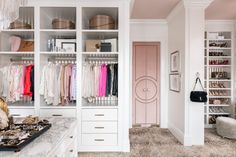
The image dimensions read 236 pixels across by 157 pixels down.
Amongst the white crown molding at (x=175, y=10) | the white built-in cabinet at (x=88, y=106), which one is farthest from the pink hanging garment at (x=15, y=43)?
the white crown molding at (x=175, y=10)

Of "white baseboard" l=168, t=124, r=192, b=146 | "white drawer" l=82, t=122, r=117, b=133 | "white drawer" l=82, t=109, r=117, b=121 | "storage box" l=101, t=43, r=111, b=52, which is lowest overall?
"white baseboard" l=168, t=124, r=192, b=146

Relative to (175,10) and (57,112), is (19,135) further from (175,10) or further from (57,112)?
(175,10)

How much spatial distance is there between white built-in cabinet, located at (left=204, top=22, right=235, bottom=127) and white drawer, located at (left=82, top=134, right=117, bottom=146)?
283 cm

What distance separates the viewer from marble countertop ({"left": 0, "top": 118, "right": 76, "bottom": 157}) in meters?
1.27

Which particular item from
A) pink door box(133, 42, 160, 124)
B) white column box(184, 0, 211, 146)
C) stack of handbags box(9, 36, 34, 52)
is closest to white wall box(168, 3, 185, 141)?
white column box(184, 0, 211, 146)

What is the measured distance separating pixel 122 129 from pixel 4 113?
2148 millimetres

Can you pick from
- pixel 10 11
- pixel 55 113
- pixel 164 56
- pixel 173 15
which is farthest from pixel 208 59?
pixel 10 11

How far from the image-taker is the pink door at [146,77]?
535 cm

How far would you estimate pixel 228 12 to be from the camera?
15.2 ft

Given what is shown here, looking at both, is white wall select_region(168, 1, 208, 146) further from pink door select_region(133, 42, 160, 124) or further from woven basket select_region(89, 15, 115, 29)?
woven basket select_region(89, 15, 115, 29)

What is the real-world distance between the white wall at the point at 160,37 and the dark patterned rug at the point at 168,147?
76 centimetres

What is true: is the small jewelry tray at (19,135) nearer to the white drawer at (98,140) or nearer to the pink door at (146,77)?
the white drawer at (98,140)

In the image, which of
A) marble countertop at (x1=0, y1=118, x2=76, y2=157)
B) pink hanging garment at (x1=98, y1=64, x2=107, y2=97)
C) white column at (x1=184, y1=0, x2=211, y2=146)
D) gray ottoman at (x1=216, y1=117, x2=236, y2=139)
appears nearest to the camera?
marble countertop at (x1=0, y1=118, x2=76, y2=157)

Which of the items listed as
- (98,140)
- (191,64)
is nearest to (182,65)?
(191,64)
